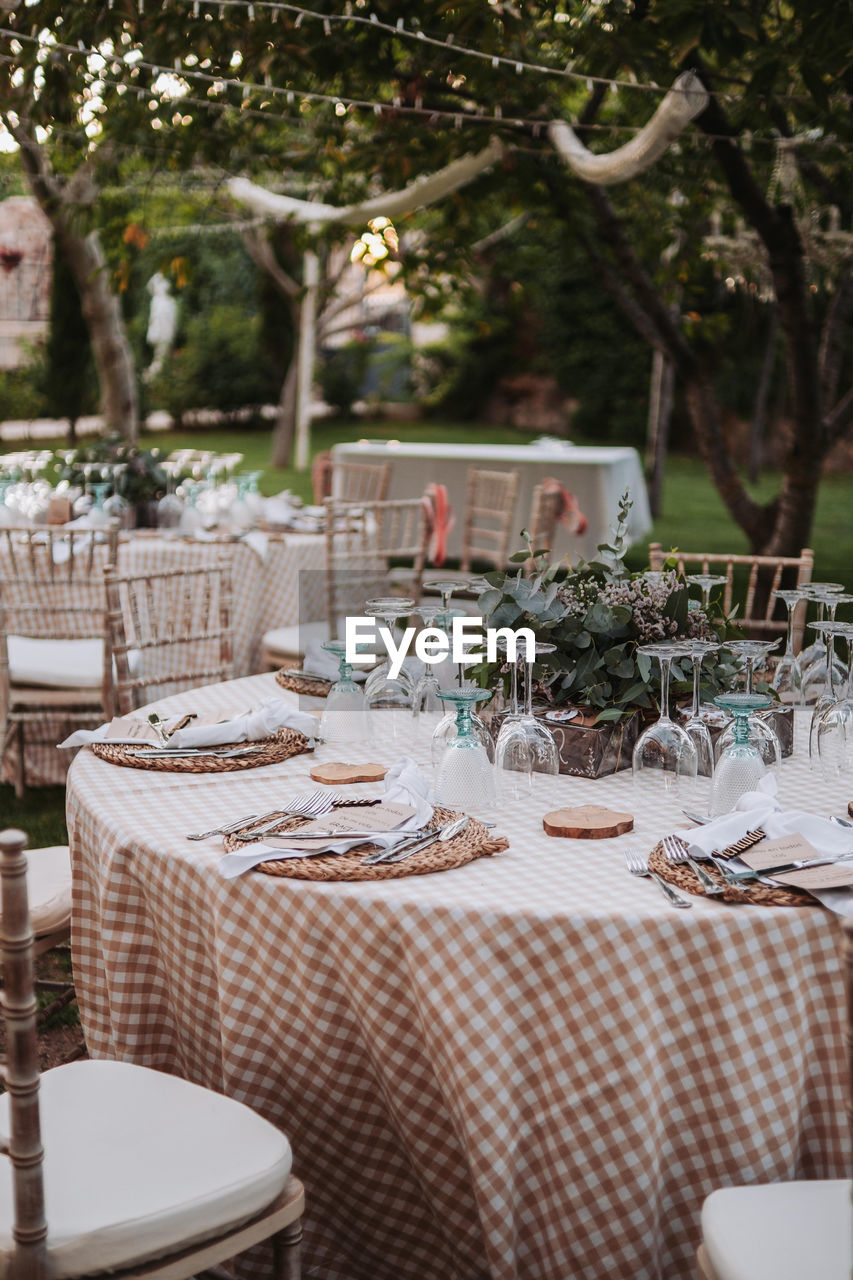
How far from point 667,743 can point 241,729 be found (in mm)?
824

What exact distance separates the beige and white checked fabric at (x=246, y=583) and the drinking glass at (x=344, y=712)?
2408 millimetres

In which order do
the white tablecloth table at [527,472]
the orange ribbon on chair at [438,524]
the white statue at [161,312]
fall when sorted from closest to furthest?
the orange ribbon on chair at [438,524]
the white tablecloth table at [527,472]
the white statue at [161,312]

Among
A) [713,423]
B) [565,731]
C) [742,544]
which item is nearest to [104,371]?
[713,423]

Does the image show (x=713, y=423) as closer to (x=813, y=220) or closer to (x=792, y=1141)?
(x=813, y=220)

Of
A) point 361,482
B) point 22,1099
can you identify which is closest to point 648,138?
point 22,1099

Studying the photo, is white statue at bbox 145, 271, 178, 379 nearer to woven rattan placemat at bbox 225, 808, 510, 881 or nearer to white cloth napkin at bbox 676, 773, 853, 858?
woven rattan placemat at bbox 225, 808, 510, 881

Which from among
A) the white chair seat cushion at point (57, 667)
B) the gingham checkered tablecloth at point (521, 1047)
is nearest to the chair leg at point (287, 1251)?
the gingham checkered tablecloth at point (521, 1047)

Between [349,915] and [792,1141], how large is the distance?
64 centimetres

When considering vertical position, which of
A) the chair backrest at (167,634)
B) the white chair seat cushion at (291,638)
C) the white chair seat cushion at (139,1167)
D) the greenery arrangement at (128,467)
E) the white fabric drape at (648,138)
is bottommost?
the white chair seat cushion at (139,1167)

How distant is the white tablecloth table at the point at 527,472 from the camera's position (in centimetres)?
927

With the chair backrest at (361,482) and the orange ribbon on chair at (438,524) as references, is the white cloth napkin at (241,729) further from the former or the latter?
the chair backrest at (361,482)

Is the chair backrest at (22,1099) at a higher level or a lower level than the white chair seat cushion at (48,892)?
higher

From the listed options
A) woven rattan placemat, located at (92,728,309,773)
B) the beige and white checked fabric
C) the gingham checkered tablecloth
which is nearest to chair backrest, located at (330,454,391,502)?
the beige and white checked fabric

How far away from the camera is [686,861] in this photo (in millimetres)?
1793
